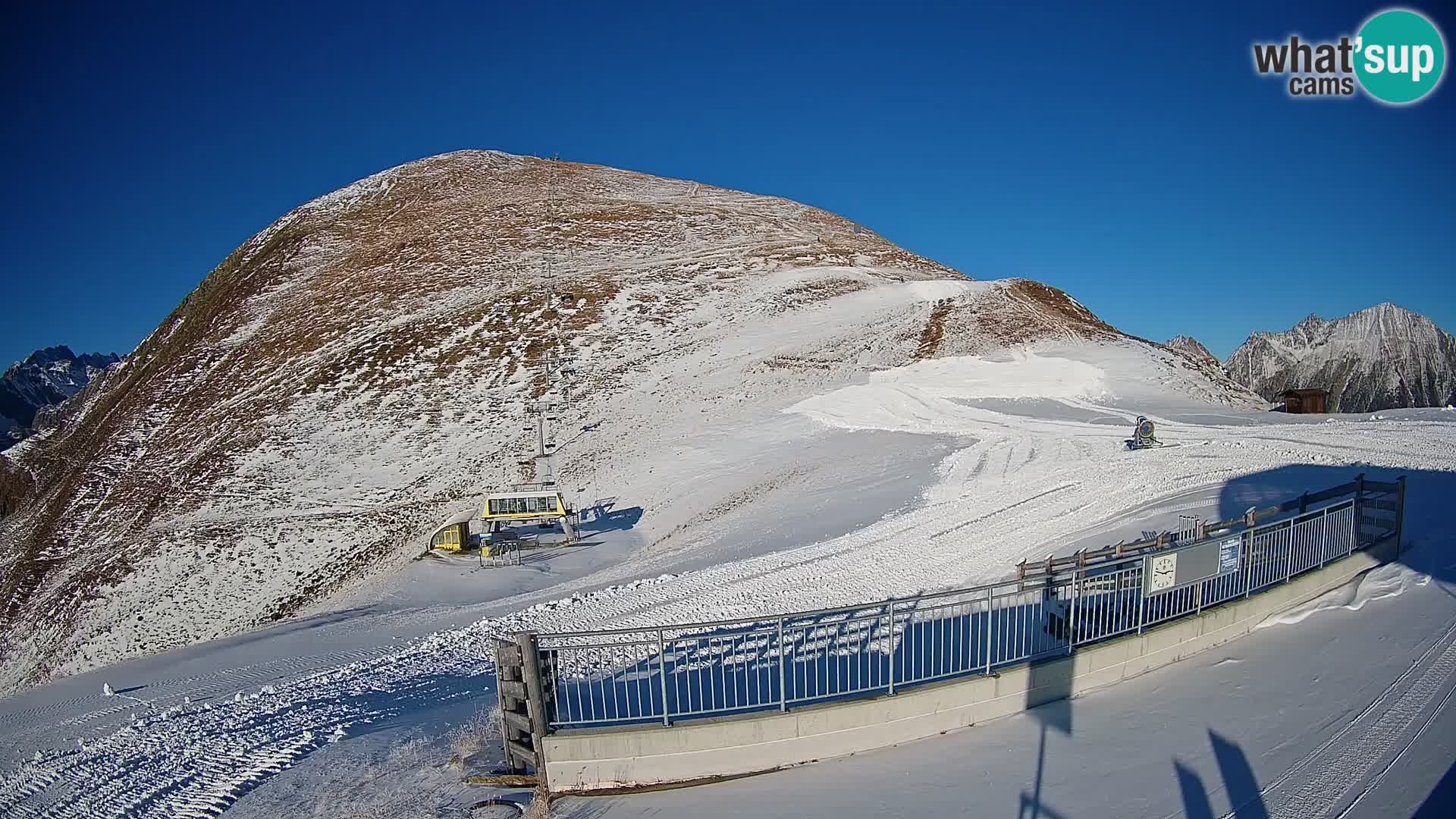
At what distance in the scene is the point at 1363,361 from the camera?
589 feet

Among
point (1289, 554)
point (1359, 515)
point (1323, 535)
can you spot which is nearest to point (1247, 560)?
point (1289, 554)

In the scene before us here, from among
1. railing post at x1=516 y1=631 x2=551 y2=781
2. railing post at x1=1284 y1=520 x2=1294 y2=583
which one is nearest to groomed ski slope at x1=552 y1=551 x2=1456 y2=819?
railing post at x1=516 y1=631 x2=551 y2=781

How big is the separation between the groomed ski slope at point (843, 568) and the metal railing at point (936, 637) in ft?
7.27

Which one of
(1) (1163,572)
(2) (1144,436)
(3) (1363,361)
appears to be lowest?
(1) (1163,572)

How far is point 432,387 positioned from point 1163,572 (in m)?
38.7

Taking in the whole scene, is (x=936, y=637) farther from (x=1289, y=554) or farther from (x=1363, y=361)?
(x=1363, y=361)

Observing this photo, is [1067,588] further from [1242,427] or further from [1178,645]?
[1242,427]

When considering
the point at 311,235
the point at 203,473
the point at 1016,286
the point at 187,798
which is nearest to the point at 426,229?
the point at 311,235

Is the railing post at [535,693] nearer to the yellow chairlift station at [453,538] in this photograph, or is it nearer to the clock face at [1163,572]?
the clock face at [1163,572]

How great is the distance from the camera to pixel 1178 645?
30.2 ft

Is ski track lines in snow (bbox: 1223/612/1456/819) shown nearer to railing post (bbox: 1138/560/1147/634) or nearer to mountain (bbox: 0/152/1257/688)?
railing post (bbox: 1138/560/1147/634)

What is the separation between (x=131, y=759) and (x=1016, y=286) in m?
52.6

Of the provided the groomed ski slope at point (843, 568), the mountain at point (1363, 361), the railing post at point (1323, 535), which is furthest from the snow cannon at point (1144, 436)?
the mountain at point (1363, 361)

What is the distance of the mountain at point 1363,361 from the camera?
542 feet
